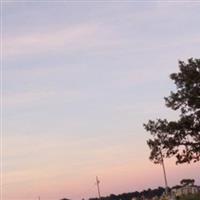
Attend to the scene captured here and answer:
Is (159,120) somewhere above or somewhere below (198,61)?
below

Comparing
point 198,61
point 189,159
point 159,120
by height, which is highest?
point 198,61

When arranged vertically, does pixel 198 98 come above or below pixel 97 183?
below

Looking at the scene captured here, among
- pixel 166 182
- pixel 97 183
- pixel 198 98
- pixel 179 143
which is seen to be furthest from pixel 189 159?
pixel 97 183

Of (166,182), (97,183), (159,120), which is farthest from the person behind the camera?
(97,183)

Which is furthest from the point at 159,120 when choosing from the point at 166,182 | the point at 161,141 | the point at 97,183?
the point at 97,183

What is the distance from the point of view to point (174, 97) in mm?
67375

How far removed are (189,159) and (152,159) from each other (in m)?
6.45

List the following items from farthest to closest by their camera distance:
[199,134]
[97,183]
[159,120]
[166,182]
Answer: [97,183] → [166,182] → [159,120] → [199,134]

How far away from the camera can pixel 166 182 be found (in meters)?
107

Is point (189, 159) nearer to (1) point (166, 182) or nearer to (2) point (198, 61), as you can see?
(2) point (198, 61)

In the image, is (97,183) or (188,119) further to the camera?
(97,183)

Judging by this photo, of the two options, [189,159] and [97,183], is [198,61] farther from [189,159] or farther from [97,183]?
[97,183]

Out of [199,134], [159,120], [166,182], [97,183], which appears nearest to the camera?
[199,134]

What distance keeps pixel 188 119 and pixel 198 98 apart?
2.31 meters
